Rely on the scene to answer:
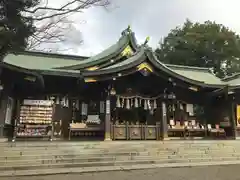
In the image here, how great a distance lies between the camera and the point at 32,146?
9508mm

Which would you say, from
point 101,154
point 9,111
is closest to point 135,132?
point 101,154

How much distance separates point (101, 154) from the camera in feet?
31.0

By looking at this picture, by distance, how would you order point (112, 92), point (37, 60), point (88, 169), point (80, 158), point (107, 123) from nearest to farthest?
point (88, 169) < point (80, 158) < point (107, 123) < point (112, 92) < point (37, 60)

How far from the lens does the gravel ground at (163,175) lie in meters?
7.07

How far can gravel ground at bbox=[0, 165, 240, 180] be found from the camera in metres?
7.07

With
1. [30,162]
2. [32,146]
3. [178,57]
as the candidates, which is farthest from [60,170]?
[178,57]

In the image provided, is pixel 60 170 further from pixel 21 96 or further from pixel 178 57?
pixel 178 57

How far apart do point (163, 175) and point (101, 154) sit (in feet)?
9.31

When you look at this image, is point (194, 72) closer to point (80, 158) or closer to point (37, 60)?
point (37, 60)

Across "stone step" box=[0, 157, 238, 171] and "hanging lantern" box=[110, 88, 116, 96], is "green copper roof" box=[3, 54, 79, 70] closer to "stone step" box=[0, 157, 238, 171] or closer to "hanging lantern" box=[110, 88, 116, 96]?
"hanging lantern" box=[110, 88, 116, 96]

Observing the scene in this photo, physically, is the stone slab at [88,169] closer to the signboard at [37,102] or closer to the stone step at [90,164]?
the stone step at [90,164]

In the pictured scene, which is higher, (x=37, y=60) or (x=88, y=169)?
(x=37, y=60)

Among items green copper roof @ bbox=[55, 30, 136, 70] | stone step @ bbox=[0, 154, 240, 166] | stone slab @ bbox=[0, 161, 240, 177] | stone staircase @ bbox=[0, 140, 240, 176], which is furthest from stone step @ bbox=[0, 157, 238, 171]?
green copper roof @ bbox=[55, 30, 136, 70]

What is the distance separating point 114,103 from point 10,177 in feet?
26.2
